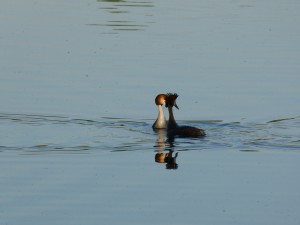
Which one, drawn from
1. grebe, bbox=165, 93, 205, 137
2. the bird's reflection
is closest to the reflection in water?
the bird's reflection

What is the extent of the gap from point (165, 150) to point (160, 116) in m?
1.86

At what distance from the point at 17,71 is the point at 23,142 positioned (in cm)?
598

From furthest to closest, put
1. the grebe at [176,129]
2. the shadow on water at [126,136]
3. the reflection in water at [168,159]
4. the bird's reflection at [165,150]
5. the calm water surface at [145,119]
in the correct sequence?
the grebe at [176,129], the shadow on water at [126,136], the bird's reflection at [165,150], the reflection in water at [168,159], the calm water surface at [145,119]

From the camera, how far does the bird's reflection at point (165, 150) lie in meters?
14.3

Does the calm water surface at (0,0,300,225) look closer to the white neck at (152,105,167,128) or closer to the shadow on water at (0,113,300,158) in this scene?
the shadow on water at (0,113,300,158)

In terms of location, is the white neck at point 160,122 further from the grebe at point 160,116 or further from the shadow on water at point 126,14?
the shadow on water at point 126,14

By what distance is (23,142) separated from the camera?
15.3 metres

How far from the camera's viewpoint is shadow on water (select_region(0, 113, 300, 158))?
49.7ft

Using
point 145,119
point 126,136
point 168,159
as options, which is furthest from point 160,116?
point 168,159

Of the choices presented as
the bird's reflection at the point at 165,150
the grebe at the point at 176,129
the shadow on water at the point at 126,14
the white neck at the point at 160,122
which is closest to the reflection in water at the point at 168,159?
the bird's reflection at the point at 165,150

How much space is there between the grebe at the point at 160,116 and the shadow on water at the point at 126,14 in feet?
35.5

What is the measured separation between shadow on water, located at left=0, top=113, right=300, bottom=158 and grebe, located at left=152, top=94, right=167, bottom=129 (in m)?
0.16

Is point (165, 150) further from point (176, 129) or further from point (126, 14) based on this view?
point (126, 14)

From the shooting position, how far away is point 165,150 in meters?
15.4
